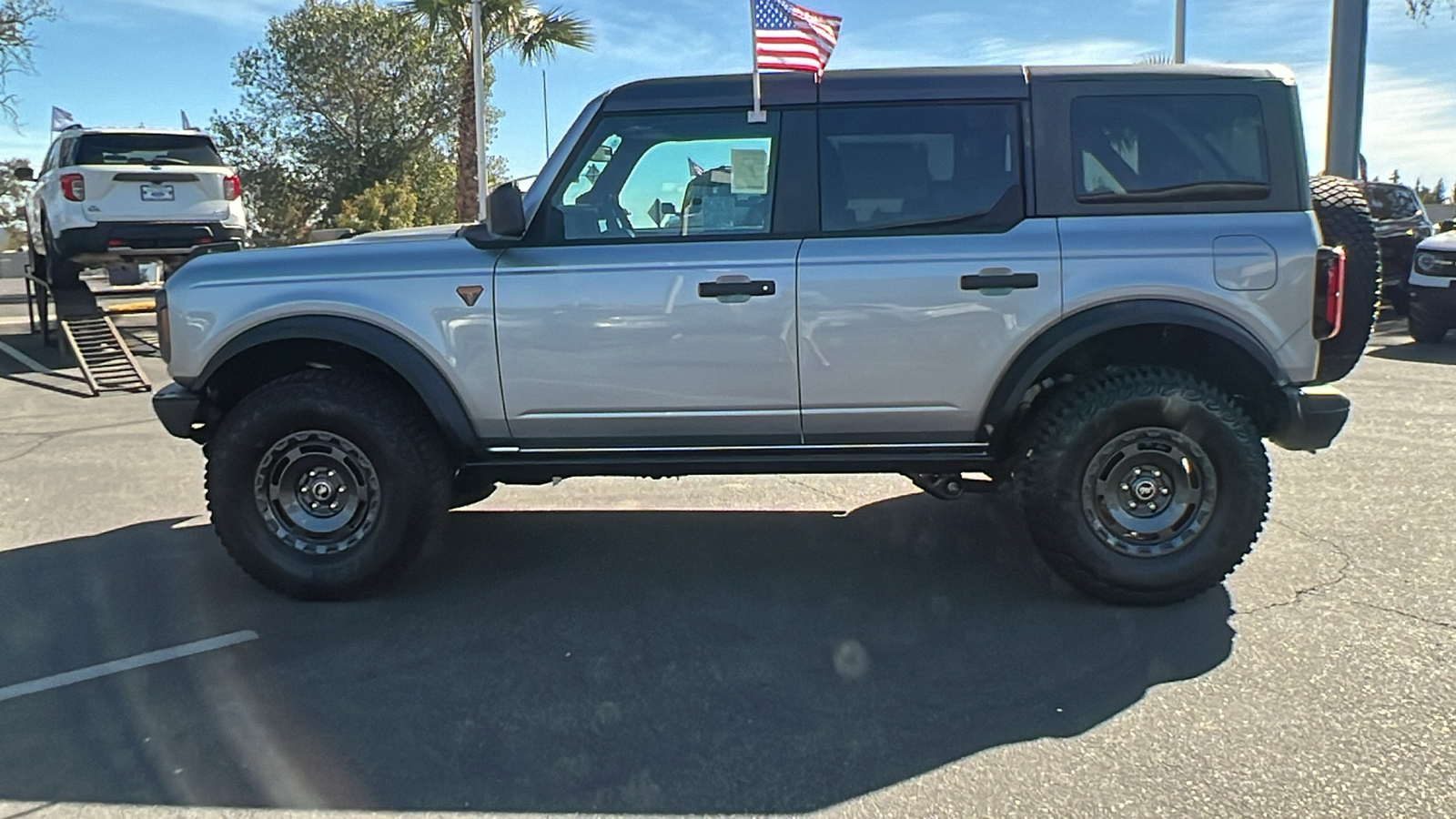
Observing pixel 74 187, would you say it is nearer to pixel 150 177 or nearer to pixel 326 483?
pixel 150 177

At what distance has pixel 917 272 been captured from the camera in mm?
4117

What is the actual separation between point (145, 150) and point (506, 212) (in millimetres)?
9662

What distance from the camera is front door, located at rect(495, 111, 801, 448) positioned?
4191 millimetres

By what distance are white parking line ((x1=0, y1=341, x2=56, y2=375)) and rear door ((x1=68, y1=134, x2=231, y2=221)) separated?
1.67 metres

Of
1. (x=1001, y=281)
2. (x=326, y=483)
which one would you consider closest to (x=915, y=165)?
(x=1001, y=281)

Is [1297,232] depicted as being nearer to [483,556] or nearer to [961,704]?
[961,704]

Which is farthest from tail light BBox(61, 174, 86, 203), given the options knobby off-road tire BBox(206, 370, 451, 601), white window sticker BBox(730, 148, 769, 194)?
white window sticker BBox(730, 148, 769, 194)

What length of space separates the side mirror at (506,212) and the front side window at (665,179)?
19 cm

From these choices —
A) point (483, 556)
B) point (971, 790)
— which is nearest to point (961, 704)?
point (971, 790)

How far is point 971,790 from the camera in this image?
2949mm

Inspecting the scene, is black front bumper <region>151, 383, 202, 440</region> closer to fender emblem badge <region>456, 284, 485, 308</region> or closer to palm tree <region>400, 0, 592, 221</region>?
fender emblem badge <region>456, 284, 485, 308</region>

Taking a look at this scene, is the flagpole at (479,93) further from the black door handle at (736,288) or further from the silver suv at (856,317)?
the black door handle at (736,288)

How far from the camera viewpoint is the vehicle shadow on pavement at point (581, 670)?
10.1 feet

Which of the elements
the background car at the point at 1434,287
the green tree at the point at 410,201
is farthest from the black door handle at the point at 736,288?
Answer: the green tree at the point at 410,201
